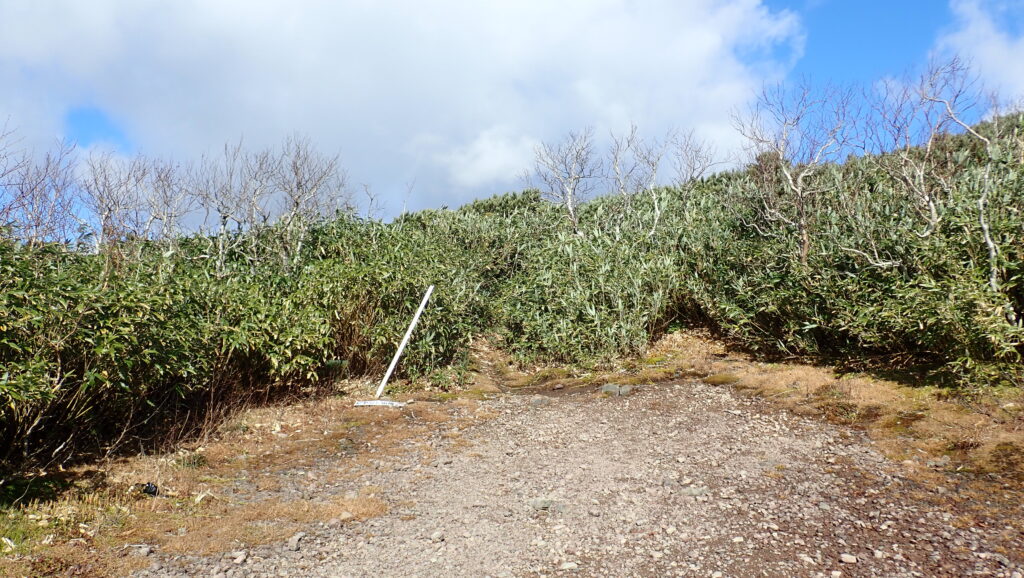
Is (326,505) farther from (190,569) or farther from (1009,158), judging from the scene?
(1009,158)

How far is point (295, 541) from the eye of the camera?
12.3ft

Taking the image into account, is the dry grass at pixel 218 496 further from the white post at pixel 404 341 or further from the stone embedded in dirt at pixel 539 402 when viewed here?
the stone embedded in dirt at pixel 539 402

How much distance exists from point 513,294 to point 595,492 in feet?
21.0

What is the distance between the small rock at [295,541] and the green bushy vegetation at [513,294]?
1.77m

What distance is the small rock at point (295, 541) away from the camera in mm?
3670

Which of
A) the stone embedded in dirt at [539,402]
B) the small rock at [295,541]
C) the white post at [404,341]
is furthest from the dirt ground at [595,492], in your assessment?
the white post at [404,341]

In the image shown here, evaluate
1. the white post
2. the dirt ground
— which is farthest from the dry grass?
the white post

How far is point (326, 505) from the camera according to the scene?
4332 mm

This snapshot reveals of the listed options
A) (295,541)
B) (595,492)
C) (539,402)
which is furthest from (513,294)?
(295,541)

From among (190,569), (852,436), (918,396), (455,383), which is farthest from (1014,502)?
(455,383)

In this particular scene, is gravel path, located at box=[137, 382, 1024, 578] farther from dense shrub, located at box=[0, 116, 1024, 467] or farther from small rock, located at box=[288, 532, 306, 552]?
dense shrub, located at box=[0, 116, 1024, 467]

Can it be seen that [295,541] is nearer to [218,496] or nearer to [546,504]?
[218,496]

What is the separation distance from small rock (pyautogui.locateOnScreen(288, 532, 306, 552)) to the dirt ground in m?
0.01

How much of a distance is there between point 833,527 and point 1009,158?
516cm
